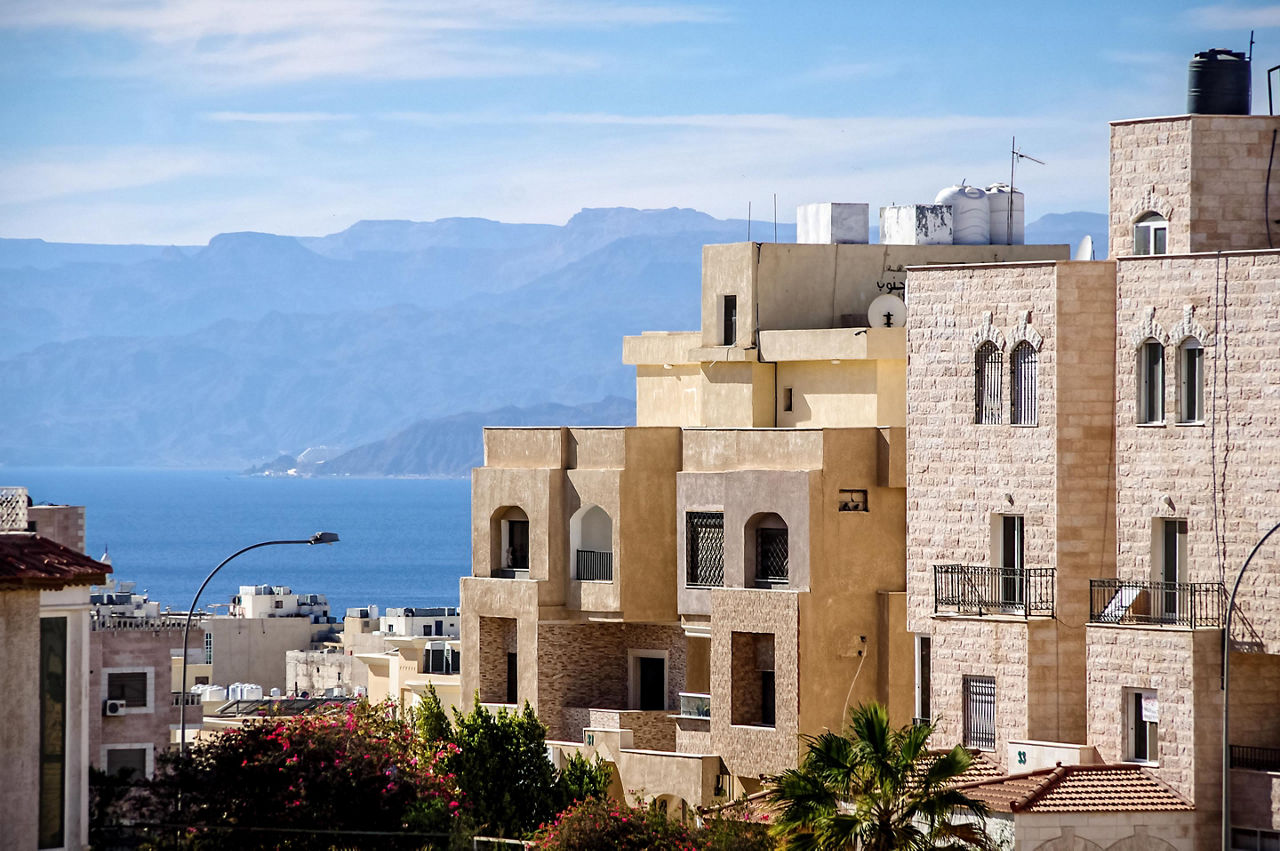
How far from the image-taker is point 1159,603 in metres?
43.8

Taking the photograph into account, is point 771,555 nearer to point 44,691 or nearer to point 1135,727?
point 1135,727

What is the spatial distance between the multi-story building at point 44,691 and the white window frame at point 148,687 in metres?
29.7

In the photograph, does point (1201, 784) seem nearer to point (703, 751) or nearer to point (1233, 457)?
point (1233, 457)

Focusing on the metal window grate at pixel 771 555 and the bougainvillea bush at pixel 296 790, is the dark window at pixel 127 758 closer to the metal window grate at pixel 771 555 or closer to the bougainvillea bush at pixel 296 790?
the metal window grate at pixel 771 555

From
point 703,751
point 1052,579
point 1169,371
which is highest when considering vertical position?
point 1169,371

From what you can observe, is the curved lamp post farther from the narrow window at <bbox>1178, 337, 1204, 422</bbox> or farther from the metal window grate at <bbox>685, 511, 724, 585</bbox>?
Answer: the metal window grate at <bbox>685, 511, 724, 585</bbox>

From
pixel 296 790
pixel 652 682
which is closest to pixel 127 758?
pixel 652 682

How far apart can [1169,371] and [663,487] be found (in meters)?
14.9

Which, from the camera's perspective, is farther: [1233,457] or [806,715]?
[806,715]

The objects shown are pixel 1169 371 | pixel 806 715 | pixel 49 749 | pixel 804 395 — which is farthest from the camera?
pixel 804 395

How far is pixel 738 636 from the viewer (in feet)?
171

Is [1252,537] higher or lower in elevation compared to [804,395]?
lower

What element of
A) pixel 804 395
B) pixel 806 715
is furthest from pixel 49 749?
pixel 804 395

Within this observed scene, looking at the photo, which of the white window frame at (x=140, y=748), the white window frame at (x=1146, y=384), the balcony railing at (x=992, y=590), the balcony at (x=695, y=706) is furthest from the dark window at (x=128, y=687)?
the white window frame at (x=1146, y=384)
